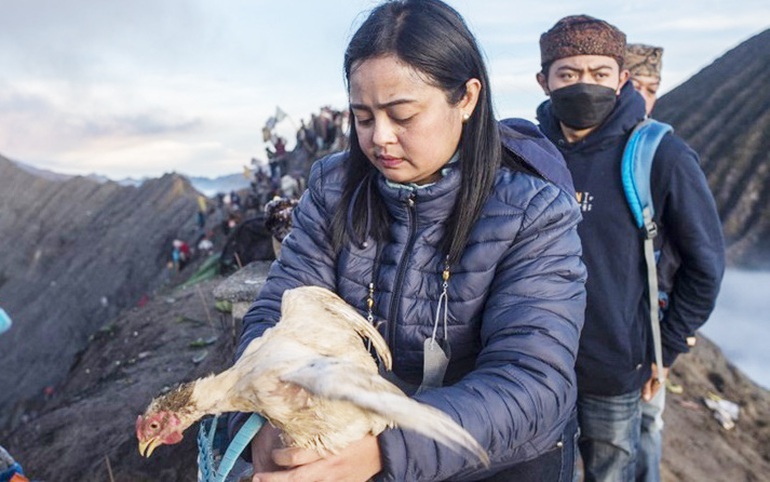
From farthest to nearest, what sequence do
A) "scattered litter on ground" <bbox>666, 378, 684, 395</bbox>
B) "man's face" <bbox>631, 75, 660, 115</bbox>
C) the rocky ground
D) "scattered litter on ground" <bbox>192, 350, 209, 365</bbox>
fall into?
"scattered litter on ground" <bbox>192, 350, 209, 365</bbox> → "scattered litter on ground" <bbox>666, 378, 684, 395</bbox> → the rocky ground → "man's face" <bbox>631, 75, 660, 115</bbox>

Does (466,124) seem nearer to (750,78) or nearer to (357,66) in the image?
(357,66)

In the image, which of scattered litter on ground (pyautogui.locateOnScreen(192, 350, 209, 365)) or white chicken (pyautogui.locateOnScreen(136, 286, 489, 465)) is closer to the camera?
white chicken (pyautogui.locateOnScreen(136, 286, 489, 465))

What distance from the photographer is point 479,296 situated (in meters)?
1.33

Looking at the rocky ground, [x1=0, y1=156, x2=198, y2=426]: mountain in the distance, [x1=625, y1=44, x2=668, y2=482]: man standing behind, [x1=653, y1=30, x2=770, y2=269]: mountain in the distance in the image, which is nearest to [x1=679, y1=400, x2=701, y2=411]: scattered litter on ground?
the rocky ground

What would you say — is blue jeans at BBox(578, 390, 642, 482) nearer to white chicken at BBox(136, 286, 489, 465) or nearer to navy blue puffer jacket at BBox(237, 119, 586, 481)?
navy blue puffer jacket at BBox(237, 119, 586, 481)

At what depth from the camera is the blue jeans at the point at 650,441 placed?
2.51m

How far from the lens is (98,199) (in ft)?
98.6

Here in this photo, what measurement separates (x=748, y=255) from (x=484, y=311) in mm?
13002

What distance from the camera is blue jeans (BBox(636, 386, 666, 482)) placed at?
251cm

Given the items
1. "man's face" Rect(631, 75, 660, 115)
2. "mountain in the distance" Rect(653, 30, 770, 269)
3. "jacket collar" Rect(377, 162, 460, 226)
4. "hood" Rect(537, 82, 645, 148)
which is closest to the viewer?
"jacket collar" Rect(377, 162, 460, 226)

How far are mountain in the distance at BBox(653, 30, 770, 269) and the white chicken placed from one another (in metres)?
12.7

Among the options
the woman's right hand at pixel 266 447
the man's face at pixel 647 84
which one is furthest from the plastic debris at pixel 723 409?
the woman's right hand at pixel 266 447

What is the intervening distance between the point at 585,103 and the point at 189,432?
327 centimetres

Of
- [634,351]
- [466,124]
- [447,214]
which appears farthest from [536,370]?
[634,351]
